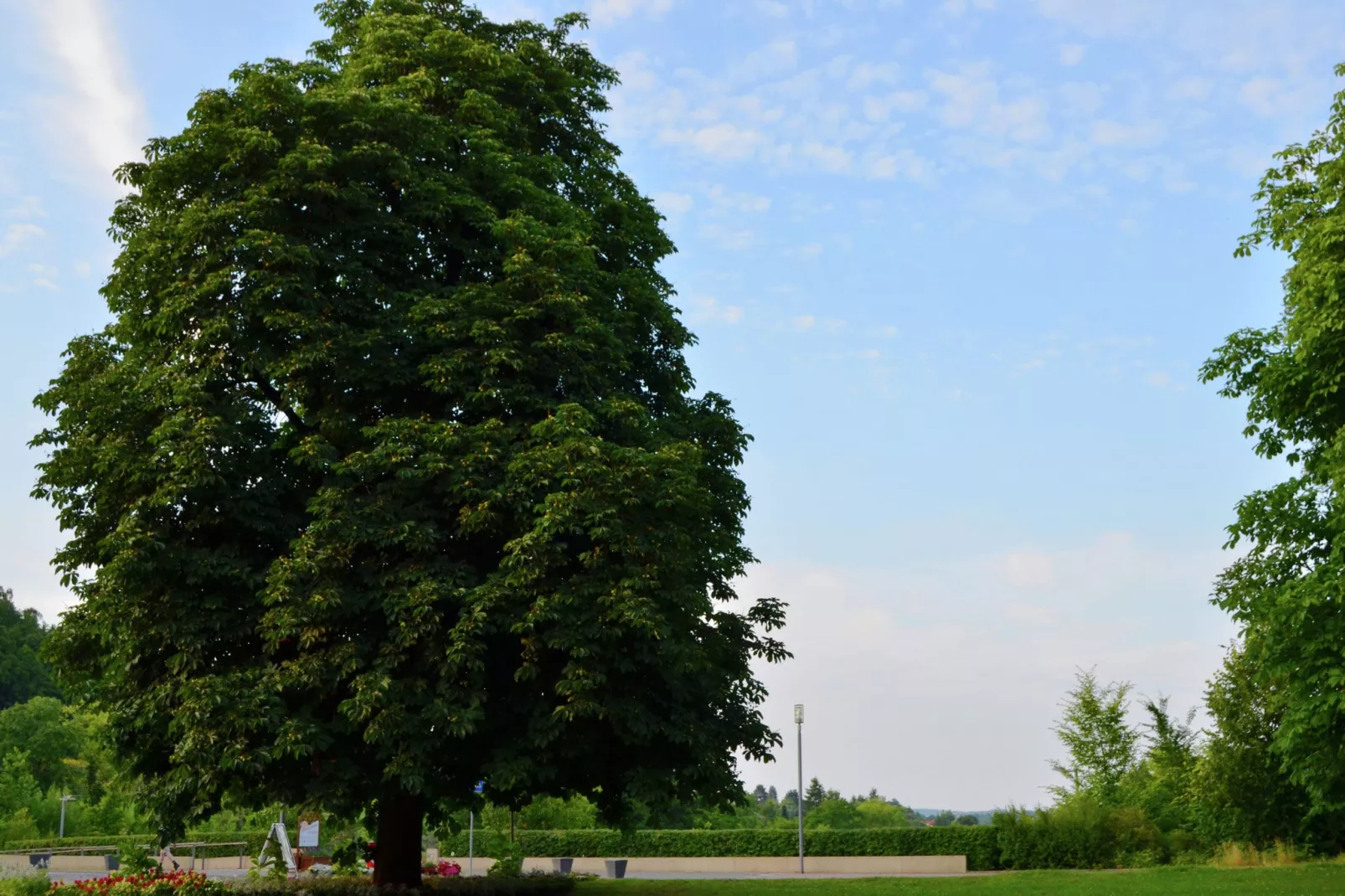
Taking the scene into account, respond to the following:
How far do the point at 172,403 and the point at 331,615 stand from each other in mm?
4701

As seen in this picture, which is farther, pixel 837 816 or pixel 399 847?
pixel 837 816

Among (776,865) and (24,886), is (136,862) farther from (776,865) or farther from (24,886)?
(776,865)

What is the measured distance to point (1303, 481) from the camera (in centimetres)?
2448

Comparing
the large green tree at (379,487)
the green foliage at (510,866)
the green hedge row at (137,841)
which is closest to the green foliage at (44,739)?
the green hedge row at (137,841)

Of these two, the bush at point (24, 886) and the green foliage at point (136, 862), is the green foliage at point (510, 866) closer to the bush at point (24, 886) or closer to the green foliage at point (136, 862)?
the green foliage at point (136, 862)

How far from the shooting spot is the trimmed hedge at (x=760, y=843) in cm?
3766

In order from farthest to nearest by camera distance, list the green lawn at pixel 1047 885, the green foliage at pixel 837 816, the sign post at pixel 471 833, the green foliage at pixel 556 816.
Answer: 1. the green foliage at pixel 837 816
2. the green foliage at pixel 556 816
3. the green lawn at pixel 1047 885
4. the sign post at pixel 471 833

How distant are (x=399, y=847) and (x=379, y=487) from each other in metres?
7.25

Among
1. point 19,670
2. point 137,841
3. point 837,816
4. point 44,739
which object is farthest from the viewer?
point 19,670

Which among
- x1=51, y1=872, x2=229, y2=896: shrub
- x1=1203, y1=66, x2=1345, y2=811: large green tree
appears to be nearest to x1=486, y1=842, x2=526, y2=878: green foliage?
x1=51, y1=872, x2=229, y2=896: shrub

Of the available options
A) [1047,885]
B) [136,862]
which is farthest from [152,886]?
[1047,885]

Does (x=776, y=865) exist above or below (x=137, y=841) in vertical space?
above

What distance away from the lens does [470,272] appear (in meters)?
21.9

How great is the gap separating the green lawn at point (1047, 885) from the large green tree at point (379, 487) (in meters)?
5.85
